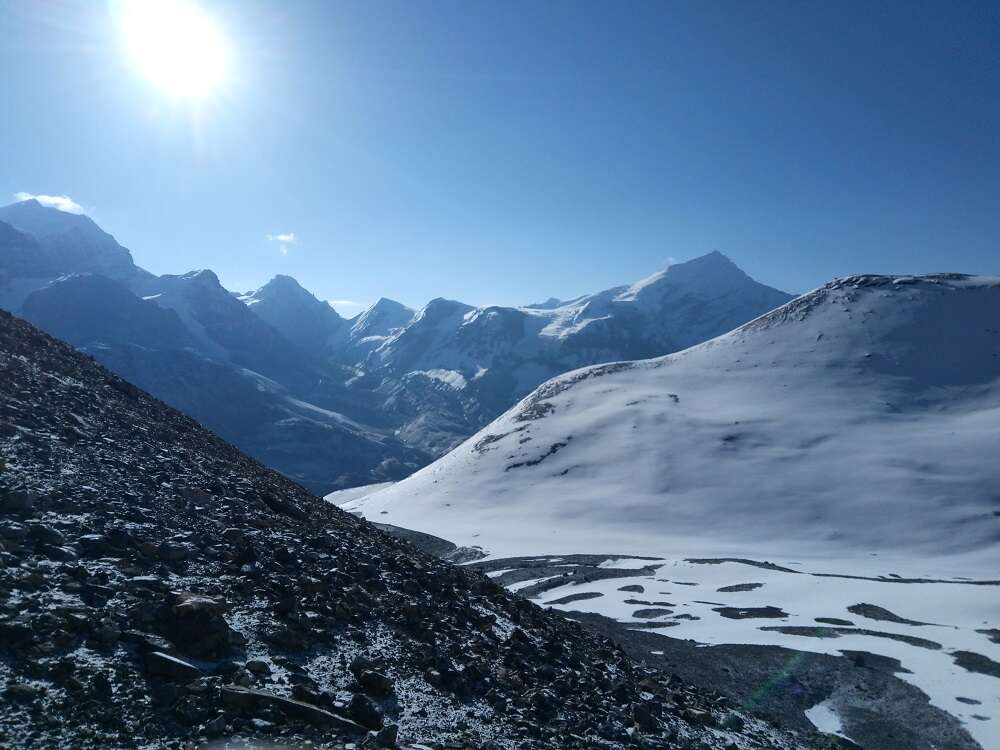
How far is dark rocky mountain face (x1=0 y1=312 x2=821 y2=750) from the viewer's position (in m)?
8.91

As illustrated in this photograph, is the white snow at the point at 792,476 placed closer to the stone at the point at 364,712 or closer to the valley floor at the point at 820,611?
the valley floor at the point at 820,611

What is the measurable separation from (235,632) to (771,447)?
87.9m

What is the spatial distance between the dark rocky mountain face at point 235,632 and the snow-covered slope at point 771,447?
148ft

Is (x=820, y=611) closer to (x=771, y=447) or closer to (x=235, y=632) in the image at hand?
(x=235, y=632)

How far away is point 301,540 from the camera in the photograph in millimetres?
16797

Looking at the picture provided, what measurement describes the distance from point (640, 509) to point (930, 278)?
112m

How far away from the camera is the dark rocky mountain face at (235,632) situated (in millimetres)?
8914

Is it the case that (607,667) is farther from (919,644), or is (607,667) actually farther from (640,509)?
(640,509)

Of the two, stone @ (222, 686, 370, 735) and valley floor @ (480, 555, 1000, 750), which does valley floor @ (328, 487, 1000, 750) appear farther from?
stone @ (222, 686, 370, 735)

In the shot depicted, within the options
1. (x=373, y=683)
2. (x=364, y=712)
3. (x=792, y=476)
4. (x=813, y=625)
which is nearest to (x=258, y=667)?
(x=364, y=712)

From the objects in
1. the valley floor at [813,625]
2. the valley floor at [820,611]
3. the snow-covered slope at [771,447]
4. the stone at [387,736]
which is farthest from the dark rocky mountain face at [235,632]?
the snow-covered slope at [771,447]

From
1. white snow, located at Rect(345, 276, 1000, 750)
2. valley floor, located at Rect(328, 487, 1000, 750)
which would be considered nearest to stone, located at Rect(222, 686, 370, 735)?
valley floor, located at Rect(328, 487, 1000, 750)

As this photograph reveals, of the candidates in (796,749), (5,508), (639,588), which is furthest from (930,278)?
(5,508)

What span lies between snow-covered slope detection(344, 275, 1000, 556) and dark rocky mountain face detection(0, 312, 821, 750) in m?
45.2
